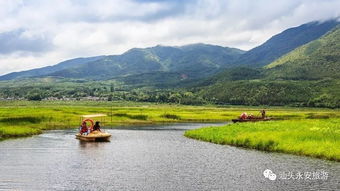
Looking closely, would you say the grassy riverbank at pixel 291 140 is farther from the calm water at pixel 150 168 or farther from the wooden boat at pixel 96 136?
the wooden boat at pixel 96 136

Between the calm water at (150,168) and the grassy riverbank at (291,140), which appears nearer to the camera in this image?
the calm water at (150,168)

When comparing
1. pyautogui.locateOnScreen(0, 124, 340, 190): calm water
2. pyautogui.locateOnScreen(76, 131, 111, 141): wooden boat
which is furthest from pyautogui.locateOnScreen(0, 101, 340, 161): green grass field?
pyautogui.locateOnScreen(76, 131, 111, 141): wooden boat

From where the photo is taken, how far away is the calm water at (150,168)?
43.8 m

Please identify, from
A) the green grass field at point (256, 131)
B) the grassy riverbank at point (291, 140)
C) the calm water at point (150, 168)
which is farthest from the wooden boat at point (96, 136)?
the grassy riverbank at point (291, 140)

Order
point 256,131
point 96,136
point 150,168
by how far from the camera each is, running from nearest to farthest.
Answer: point 150,168, point 256,131, point 96,136

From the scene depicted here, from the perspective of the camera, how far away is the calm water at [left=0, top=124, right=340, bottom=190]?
144ft

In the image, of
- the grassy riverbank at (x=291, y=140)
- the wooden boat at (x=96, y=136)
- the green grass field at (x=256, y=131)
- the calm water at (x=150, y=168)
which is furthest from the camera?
the wooden boat at (x=96, y=136)

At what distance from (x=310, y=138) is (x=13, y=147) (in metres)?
48.7

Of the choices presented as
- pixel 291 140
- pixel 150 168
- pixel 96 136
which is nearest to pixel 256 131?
pixel 291 140

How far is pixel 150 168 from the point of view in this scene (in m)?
54.4

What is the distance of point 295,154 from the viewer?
62344 mm

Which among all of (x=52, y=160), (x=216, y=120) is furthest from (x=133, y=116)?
(x=52, y=160)

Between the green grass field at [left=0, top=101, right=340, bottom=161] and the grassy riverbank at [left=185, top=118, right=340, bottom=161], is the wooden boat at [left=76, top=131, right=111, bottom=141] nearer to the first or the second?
the green grass field at [left=0, top=101, right=340, bottom=161]

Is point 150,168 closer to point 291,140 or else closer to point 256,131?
point 291,140
